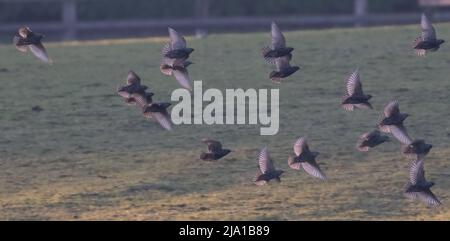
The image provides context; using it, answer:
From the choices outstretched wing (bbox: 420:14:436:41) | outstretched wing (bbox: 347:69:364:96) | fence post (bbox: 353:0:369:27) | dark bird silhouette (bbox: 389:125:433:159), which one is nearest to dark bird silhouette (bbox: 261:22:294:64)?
outstretched wing (bbox: 347:69:364:96)

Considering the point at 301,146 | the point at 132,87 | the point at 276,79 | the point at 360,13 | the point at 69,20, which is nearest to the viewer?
the point at 301,146

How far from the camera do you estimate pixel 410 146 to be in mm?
8586

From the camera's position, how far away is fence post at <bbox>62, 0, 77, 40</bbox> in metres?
19.4

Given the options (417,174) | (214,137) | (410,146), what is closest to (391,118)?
(410,146)

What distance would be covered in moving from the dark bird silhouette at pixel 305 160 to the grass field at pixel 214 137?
10cm

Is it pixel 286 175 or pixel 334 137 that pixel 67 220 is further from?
pixel 334 137

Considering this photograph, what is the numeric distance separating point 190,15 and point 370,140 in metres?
15.2

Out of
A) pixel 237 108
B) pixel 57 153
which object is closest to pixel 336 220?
pixel 57 153

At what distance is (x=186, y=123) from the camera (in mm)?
10273

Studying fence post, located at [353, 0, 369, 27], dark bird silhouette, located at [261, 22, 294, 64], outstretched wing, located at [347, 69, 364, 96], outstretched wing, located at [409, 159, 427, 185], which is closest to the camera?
outstretched wing, located at [409, 159, 427, 185]

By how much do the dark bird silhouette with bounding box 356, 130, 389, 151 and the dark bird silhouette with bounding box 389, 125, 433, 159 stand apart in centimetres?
25

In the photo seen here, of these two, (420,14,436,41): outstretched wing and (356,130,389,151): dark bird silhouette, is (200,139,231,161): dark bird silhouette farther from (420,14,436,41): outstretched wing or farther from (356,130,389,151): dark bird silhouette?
(420,14,436,41): outstretched wing

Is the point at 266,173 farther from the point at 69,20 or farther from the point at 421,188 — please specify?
the point at 69,20
